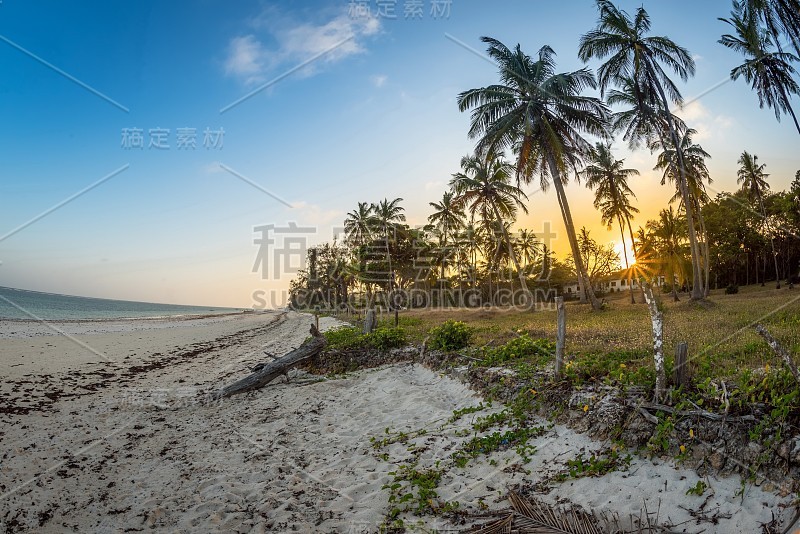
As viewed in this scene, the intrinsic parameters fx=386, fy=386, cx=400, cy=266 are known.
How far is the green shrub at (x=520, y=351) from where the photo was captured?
8.90m

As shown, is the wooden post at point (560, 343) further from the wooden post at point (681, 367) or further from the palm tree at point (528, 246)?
the palm tree at point (528, 246)

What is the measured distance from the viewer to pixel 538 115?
20.3 meters

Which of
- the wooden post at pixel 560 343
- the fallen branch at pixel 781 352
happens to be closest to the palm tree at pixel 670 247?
the wooden post at pixel 560 343

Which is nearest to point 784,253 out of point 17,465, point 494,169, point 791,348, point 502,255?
point 502,255

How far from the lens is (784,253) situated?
134 ft

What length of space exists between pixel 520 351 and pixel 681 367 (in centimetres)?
408

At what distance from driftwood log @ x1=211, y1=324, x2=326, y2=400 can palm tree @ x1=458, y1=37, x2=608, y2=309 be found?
15.1 meters

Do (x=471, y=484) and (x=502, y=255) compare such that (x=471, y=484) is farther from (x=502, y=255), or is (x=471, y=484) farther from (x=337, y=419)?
(x=502, y=255)

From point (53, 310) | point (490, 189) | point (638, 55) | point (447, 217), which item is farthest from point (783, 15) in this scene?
point (53, 310)

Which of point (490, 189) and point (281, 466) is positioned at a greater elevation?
point (490, 189)

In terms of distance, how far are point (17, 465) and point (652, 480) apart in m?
8.61

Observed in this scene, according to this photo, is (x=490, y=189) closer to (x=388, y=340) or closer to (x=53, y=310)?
(x=388, y=340)

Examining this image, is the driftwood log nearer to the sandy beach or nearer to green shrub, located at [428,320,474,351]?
the sandy beach

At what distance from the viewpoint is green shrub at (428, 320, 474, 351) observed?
11164 millimetres
